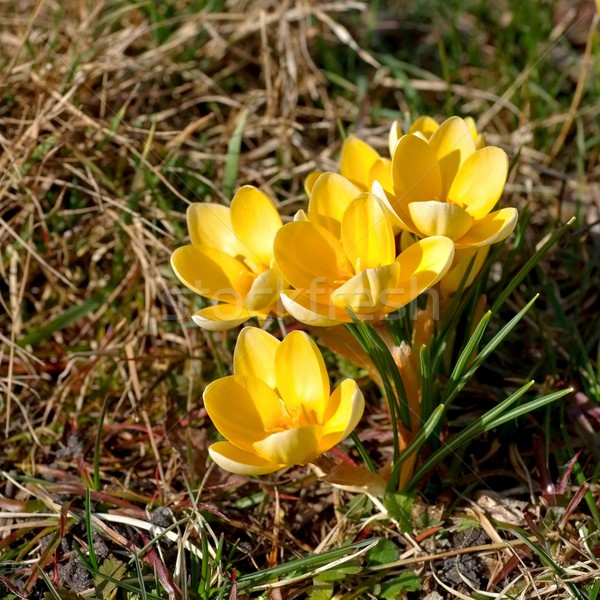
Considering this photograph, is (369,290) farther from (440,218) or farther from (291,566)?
(291,566)

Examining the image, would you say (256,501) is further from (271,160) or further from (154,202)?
(271,160)

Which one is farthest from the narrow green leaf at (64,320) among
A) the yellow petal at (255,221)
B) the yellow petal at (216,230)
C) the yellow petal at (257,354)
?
the yellow petal at (257,354)

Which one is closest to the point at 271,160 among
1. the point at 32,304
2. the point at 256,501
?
the point at 32,304

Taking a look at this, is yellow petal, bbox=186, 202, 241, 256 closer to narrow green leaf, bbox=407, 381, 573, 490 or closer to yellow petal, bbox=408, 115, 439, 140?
yellow petal, bbox=408, 115, 439, 140

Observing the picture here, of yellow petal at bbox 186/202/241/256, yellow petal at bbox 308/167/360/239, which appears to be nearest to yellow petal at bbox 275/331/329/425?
yellow petal at bbox 308/167/360/239

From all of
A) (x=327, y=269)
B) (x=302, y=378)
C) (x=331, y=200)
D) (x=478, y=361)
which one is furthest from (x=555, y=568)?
(x=331, y=200)

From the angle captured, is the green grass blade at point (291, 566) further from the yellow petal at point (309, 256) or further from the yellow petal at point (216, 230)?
the yellow petal at point (216, 230)
